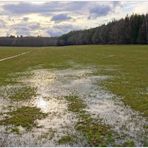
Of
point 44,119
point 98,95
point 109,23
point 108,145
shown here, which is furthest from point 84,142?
point 109,23

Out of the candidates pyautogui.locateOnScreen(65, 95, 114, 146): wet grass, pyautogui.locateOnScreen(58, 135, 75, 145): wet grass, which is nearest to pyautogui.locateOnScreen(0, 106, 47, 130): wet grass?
pyautogui.locateOnScreen(65, 95, 114, 146): wet grass

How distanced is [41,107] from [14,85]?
878cm

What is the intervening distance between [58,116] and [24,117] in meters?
1.33

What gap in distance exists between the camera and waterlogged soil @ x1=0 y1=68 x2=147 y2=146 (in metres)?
11.8

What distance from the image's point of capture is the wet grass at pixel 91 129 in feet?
37.6

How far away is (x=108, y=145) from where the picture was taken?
11.1 meters

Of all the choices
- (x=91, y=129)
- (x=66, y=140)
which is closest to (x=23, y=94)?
(x=91, y=129)

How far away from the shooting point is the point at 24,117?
591 inches

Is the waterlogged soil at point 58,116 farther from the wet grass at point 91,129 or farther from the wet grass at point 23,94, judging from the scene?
the wet grass at point 91,129

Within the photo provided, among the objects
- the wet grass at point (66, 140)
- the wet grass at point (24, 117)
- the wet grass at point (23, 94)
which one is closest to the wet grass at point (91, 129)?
the wet grass at point (66, 140)

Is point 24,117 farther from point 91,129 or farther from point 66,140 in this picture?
point 66,140

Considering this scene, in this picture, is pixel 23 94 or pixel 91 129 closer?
pixel 91 129

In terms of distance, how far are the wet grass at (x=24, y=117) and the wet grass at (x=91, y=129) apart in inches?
60.2

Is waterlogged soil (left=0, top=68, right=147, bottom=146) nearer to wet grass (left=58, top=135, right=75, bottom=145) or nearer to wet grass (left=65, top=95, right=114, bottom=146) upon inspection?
wet grass (left=58, top=135, right=75, bottom=145)
